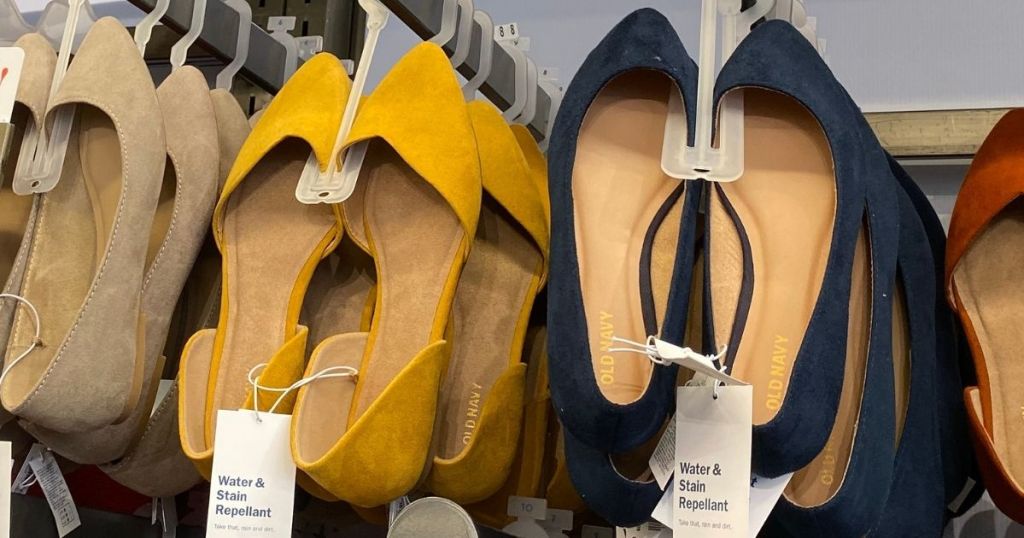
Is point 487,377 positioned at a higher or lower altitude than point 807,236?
lower

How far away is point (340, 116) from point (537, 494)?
0.39 meters

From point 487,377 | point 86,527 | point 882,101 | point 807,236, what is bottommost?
point 86,527

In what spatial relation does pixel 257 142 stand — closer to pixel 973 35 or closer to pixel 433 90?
pixel 433 90

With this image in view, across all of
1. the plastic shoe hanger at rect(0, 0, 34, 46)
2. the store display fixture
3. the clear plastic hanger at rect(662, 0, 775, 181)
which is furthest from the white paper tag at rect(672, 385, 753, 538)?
the plastic shoe hanger at rect(0, 0, 34, 46)

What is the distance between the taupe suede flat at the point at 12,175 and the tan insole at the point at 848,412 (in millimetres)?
660

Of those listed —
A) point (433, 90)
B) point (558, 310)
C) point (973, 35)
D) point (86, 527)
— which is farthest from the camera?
point (973, 35)

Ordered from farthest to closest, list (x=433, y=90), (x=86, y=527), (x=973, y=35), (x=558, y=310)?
1. (x=973, y=35)
2. (x=86, y=527)
3. (x=433, y=90)
4. (x=558, y=310)

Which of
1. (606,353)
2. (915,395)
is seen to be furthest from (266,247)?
(915,395)

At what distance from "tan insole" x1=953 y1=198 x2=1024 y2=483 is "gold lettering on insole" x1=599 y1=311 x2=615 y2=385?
0.98 ft

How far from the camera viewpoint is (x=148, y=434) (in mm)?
879

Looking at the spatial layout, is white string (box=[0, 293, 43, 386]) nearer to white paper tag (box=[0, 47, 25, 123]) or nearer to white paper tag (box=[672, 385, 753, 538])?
white paper tag (box=[0, 47, 25, 123])

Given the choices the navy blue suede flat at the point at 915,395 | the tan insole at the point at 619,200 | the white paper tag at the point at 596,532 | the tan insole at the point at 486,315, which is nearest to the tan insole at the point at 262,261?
the tan insole at the point at 486,315

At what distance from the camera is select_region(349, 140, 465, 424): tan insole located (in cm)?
82

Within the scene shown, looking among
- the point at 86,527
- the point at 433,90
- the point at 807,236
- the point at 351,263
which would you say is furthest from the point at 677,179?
the point at 86,527
